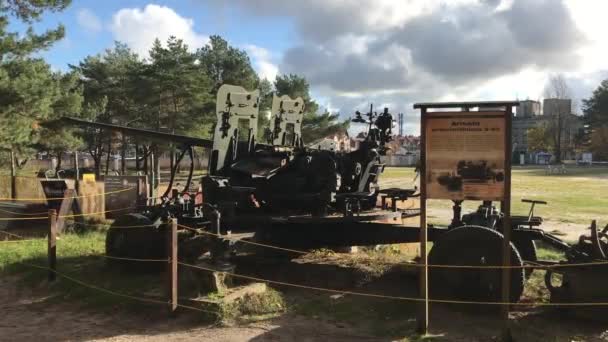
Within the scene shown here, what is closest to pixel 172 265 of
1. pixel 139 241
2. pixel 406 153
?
pixel 139 241

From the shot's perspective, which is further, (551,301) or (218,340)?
(551,301)

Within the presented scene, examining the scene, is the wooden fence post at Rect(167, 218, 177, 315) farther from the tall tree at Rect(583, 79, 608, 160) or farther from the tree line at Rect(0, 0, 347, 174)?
the tall tree at Rect(583, 79, 608, 160)

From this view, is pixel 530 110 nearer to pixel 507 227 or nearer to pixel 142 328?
pixel 507 227

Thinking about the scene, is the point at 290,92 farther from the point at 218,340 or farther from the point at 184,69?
the point at 218,340

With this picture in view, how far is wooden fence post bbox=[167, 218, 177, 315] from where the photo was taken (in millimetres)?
6359

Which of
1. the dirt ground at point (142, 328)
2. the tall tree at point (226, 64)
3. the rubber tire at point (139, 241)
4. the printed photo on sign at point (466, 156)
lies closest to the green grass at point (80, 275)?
the rubber tire at point (139, 241)

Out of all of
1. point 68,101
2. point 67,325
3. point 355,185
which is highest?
point 68,101

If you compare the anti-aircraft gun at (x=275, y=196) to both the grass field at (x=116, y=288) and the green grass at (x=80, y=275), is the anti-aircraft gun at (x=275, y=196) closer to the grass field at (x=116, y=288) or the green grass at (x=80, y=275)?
the green grass at (x=80, y=275)

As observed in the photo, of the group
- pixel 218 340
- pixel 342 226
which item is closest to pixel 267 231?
pixel 342 226

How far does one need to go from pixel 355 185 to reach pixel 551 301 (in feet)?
9.55

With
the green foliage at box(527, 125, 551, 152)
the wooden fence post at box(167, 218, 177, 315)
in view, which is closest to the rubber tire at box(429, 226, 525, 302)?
the wooden fence post at box(167, 218, 177, 315)

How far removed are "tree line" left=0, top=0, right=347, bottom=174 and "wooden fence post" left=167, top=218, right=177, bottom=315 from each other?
6.28 meters

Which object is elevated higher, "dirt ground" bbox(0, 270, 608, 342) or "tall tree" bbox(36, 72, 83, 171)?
"tall tree" bbox(36, 72, 83, 171)

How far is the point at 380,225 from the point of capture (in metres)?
7.84
